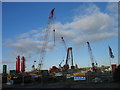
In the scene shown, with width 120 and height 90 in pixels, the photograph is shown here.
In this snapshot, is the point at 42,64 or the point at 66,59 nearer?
the point at 42,64

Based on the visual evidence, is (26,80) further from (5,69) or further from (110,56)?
(110,56)

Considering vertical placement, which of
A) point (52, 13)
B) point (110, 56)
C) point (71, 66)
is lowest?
point (71, 66)

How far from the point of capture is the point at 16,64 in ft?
218

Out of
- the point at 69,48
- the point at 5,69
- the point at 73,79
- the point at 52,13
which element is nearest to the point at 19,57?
the point at 5,69

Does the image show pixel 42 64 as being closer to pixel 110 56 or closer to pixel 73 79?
pixel 110 56

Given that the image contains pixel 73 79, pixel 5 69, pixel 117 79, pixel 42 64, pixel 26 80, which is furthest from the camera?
pixel 42 64

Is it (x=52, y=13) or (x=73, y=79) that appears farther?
(x=52, y=13)

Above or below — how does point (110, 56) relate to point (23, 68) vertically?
above

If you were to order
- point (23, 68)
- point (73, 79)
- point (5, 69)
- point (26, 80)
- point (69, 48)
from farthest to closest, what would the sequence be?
point (69, 48) → point (23, 68) → point (5, 69) → point (26, 80) → point (73, 79)

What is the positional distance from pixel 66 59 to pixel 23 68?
30803 mm

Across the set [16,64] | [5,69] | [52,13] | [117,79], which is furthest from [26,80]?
[52,13]

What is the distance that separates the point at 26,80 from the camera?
3491 centimetres

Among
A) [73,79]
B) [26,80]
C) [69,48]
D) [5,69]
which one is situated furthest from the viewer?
[69,48]

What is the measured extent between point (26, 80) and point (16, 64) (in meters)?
33.7
